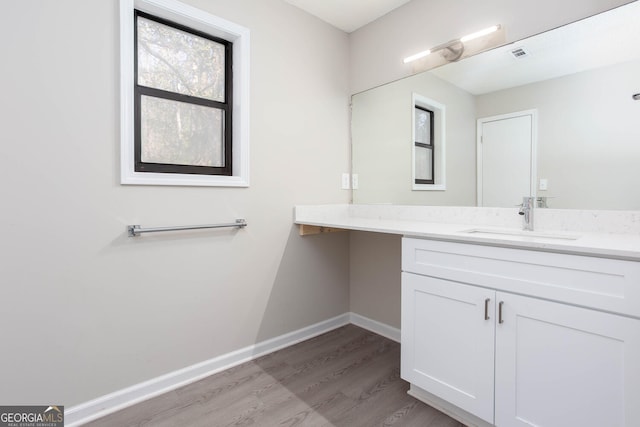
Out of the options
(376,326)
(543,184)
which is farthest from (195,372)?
(543,184)

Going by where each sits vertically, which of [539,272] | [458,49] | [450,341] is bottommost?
[450,341]

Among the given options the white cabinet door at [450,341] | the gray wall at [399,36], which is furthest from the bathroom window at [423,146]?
the white cabinet door at [450,341]

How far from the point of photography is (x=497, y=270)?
4.40 feet

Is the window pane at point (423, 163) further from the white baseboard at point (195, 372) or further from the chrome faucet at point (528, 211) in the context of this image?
the white baseboard at point (195, 372)

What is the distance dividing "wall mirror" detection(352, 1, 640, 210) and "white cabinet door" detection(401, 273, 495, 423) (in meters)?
0.71

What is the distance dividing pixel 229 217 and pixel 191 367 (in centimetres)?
88

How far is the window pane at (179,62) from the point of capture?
1782mm

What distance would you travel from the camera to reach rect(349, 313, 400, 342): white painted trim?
7.86 feet

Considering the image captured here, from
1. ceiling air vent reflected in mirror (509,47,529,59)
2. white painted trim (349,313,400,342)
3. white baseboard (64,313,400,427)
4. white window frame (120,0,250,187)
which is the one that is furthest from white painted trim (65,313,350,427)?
ceiling air vent reflected in mirror (509,47,529,59)

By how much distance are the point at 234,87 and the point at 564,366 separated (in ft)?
7.02

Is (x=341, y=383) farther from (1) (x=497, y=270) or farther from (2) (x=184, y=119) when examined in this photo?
(2) (x=184, y=119)

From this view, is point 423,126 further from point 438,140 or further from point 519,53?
point 519,53

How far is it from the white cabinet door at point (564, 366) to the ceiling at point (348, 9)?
2022 millimetres

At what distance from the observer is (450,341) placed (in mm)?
1494
